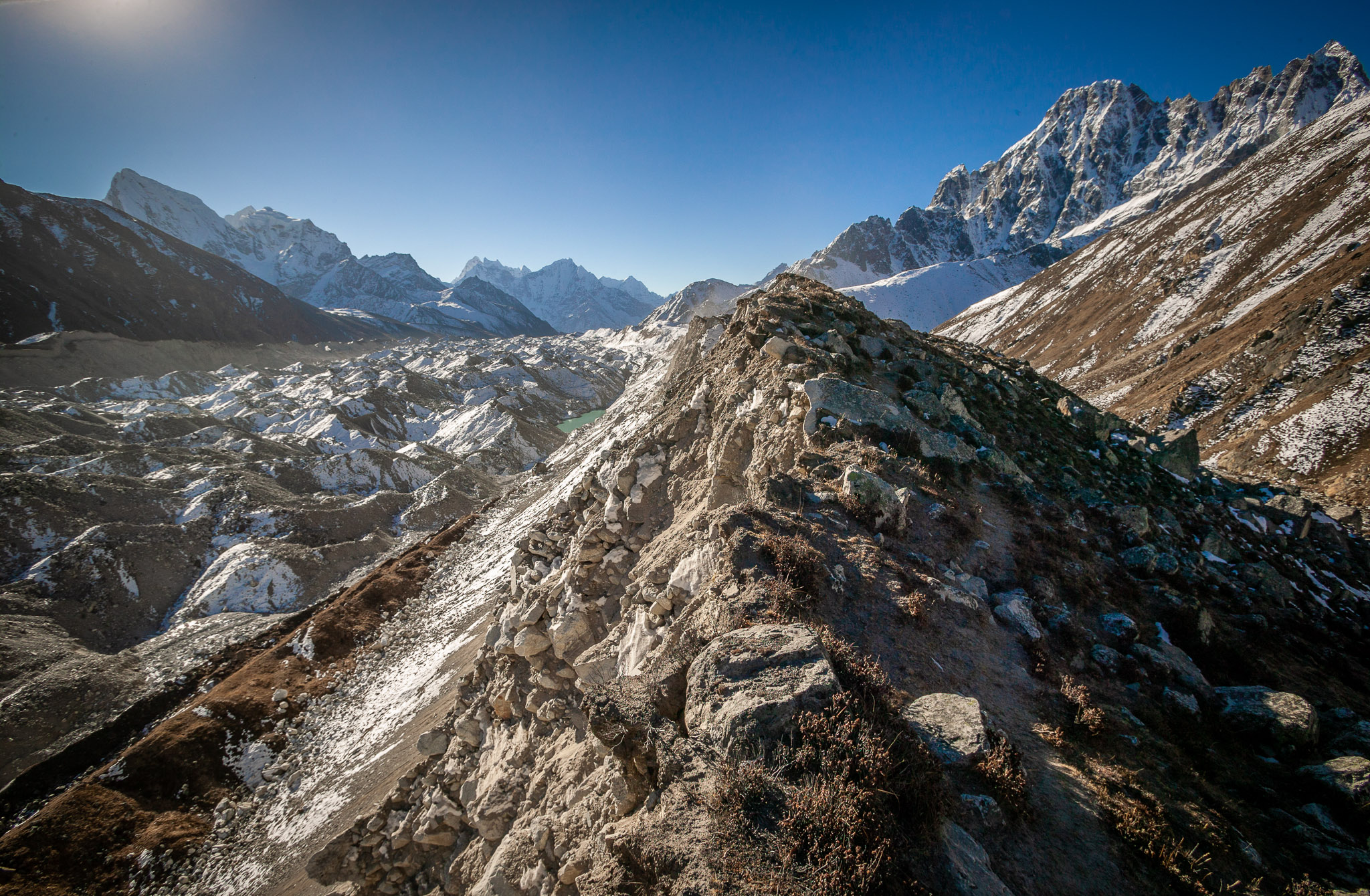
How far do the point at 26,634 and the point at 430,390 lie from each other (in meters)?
64.1

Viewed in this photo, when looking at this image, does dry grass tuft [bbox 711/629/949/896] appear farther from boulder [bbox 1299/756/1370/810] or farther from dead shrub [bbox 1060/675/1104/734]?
boulder [bbox 1299/756/1370/810]

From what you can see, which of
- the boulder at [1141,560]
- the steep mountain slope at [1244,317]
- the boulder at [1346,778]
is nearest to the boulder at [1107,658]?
the boulder at [1346,778]

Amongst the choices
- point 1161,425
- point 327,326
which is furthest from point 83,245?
point 1161,425

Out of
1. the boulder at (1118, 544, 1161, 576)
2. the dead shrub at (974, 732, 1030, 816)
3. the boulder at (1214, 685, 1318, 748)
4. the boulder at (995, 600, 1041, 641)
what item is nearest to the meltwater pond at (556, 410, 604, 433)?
the boulder at (1118, 544, 1161, 576)

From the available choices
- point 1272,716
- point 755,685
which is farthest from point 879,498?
point 1272,716

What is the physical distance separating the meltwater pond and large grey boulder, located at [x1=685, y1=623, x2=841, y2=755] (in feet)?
243

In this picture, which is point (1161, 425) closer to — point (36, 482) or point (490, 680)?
point (490, 680)

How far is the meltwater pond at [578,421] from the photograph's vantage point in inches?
3231

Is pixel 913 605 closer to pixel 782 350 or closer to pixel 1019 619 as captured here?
pixel 1019 619

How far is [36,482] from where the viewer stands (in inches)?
1233

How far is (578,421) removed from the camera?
8850 cm

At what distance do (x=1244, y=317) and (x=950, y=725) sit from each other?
70745mm

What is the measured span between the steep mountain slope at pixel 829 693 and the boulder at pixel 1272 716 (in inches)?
1.3

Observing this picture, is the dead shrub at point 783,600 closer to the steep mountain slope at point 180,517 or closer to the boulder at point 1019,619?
the boulder at point 1019,619
